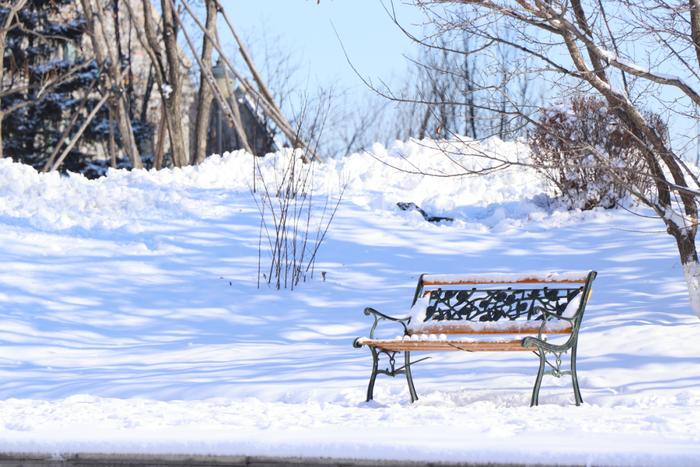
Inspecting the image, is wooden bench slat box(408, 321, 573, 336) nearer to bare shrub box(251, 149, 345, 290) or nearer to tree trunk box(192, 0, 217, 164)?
bare shrub box(251, 149, 345, 290)

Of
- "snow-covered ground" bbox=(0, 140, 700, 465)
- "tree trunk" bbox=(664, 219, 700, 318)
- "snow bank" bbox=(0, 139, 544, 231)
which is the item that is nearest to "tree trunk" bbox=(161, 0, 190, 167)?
"snow bank" bbox=(0, 139, 544, 231)

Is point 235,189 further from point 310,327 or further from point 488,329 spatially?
point 488,329

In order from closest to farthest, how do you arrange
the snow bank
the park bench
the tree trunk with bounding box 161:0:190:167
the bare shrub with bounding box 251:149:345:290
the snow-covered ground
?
the snow-covered ground
the park bench
the bare shrub with bounding box 251:149:345:290
the snow bank
the tree trunk with bounding box 161:0:190:167

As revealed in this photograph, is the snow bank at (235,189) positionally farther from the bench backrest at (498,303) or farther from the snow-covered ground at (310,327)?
the bench backrest at (498,303)

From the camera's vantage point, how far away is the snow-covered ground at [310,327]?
4.32m

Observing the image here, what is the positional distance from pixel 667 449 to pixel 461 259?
22.1 feet

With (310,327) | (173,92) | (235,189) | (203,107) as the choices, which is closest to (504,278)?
(310,327)

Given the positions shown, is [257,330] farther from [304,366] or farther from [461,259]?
[461,259]

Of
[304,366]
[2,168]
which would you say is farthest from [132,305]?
[2,168]

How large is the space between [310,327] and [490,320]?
2615 millimetres

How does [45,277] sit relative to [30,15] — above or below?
below

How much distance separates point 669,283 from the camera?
8992 millimetres

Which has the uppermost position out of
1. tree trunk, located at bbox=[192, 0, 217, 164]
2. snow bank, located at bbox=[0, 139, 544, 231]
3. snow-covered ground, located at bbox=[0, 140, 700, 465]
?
tree trunk, located at bbox=[192, 0, 217, 164]

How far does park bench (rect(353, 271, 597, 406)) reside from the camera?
554 centimetres
